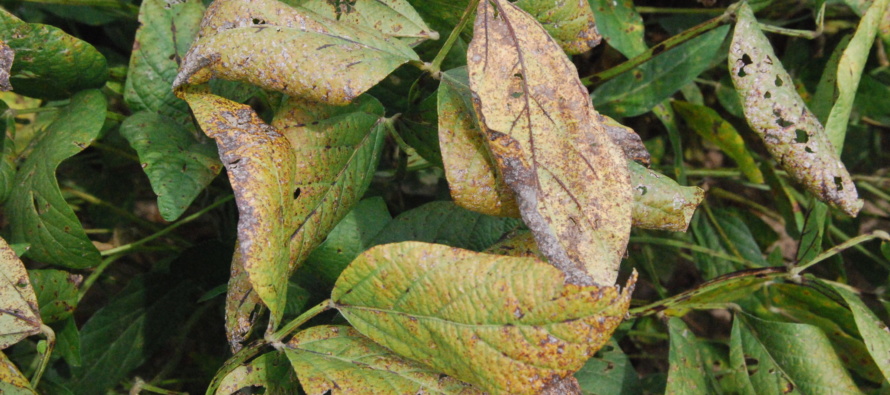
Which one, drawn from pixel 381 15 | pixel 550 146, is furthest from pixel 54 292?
pixel 550 146

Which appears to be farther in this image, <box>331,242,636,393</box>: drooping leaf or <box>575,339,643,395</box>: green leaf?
<box>575,339,643,395</box>: green leaf

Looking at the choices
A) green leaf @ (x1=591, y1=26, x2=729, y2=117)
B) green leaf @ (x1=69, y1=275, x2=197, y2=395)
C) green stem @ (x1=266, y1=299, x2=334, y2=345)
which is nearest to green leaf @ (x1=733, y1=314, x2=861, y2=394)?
green leaf @ (x1=591, y1=26, x2=729, y2=117)

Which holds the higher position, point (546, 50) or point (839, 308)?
point (546, 50)

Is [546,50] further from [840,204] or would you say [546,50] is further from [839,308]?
[839,308]

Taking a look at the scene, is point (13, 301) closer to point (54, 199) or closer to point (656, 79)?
point (54, 199)

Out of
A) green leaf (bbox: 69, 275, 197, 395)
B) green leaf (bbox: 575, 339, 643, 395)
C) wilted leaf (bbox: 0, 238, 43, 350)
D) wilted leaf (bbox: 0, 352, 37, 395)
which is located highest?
wilted leaf (bbox: 0, 238, 43, 350)

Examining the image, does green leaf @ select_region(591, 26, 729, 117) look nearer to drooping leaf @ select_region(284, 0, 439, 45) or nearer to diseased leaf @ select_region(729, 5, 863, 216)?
diseased leaf @ select_region(729, 5, 863, 216)

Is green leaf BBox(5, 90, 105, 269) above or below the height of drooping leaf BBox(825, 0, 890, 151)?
below

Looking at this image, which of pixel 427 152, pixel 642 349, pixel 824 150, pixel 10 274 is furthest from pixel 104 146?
pixel 642 349
